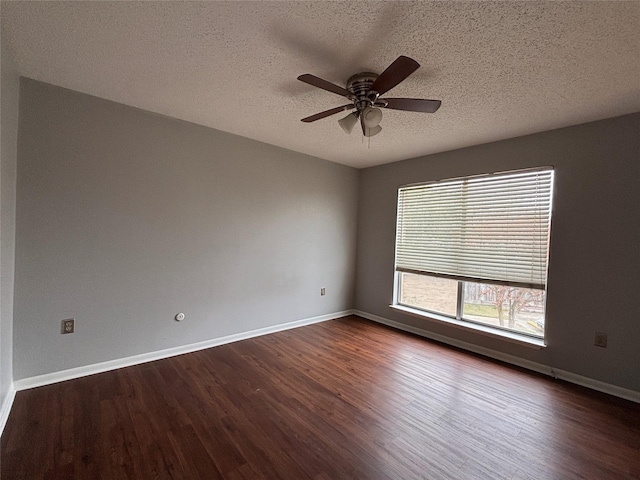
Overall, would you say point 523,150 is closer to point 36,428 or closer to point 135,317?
point 135,317

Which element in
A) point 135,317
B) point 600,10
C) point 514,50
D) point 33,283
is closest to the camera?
point 600,10

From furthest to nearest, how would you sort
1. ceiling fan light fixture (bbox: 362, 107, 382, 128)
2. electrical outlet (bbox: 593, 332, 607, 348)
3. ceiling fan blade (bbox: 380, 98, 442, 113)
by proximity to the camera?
electrical outlet (bbox: 593, 332, 607, 348) < ceiling fan light fixture (bbox: 362, 107, 382, 128) < ceiling fan blade (bbox: 380, 98, 442, 113)

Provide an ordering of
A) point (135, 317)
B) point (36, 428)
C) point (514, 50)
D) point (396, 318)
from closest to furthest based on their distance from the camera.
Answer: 1. point (514, 50)
2. point (36, 428)
3. point (135, 317)
4. point (396, 318)

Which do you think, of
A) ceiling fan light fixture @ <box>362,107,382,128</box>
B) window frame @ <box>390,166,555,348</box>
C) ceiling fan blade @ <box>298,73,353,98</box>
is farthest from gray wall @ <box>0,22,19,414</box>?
window frame @ <box>390,166,555,348</box>

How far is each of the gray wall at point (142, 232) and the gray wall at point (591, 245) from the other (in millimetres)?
2591

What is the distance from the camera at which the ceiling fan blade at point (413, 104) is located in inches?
69.1

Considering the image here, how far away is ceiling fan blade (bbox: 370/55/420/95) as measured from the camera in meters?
1.36

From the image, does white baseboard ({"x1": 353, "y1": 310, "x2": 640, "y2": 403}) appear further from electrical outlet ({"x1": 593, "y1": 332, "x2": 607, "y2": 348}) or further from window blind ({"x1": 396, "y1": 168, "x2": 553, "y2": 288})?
window blind ({"x1": 396, "y1": 168, "x2": 553, "y2": 288})

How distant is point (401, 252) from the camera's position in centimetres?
390

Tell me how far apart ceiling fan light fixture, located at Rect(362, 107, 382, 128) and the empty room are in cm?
1

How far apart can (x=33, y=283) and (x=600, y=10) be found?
12.9ft

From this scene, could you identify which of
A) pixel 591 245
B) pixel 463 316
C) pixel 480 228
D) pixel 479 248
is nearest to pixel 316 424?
pixel 463 316

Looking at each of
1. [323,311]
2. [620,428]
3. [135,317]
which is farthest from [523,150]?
[135,317]

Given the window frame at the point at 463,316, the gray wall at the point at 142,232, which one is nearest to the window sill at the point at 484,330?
the window frame at the point at 463,316
